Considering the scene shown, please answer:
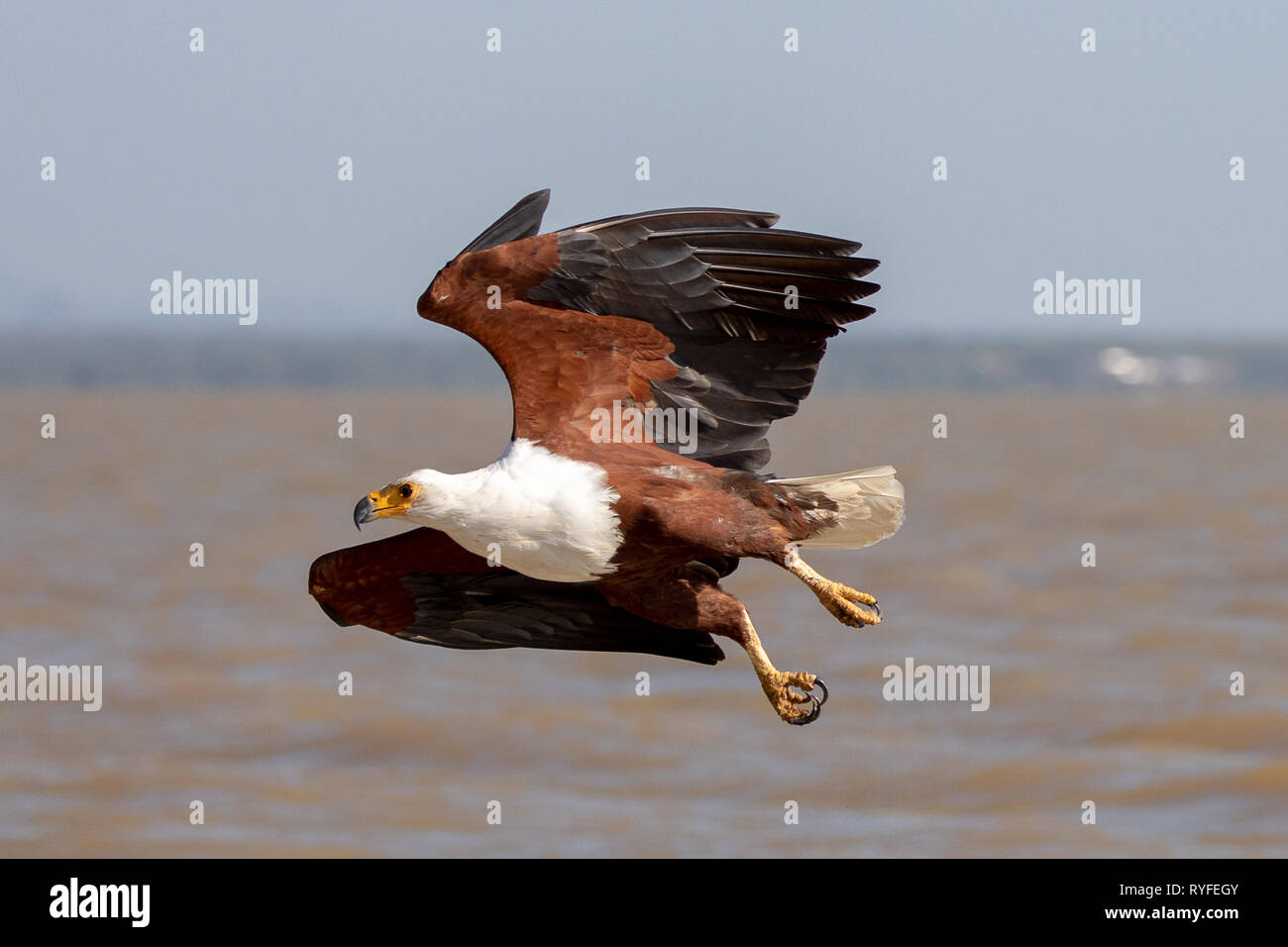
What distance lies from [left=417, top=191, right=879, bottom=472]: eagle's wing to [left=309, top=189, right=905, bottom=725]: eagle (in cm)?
1

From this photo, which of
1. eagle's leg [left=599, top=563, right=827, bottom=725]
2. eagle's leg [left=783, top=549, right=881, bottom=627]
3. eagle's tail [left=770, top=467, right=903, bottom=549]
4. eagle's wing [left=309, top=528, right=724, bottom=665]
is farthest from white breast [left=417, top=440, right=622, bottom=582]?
eagle's wing [left=309, top=528, right=724, bottom=665]

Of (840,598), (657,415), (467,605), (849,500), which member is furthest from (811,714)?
(467,605)

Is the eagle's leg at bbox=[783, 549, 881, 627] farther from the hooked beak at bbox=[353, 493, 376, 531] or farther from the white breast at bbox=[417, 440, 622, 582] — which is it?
the hooked beak at bbox=[353, 493, 376, 531]

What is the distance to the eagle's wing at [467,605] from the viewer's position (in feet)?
36.0

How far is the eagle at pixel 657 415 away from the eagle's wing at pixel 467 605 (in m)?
0.27

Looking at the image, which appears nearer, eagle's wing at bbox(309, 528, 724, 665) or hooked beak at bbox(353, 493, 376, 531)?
hooked beak at bbox(353, 493, 376, 531)

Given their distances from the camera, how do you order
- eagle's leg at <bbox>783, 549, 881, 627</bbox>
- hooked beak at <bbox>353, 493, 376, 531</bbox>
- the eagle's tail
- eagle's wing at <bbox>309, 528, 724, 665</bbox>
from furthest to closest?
eagle's wing at <bbox>309, 528, 724, 665</bbox> → the eagle's tail → hooked beak at <bbox>353, 493, 376, 531</bbox> → eagle's leg at <bbox>783, 549, 881, 627</bbox>

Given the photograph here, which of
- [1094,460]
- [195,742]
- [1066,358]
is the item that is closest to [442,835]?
[195,742]

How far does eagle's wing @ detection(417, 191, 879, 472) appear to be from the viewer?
9953 mm

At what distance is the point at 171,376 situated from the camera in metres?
146

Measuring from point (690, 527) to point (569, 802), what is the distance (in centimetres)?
1955

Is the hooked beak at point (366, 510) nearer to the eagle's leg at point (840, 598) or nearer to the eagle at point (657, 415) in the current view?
the eagle at point (657, 415)

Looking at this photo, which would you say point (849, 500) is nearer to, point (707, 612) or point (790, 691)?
point (707, 612)

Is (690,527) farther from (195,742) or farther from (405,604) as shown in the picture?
(195,742)
